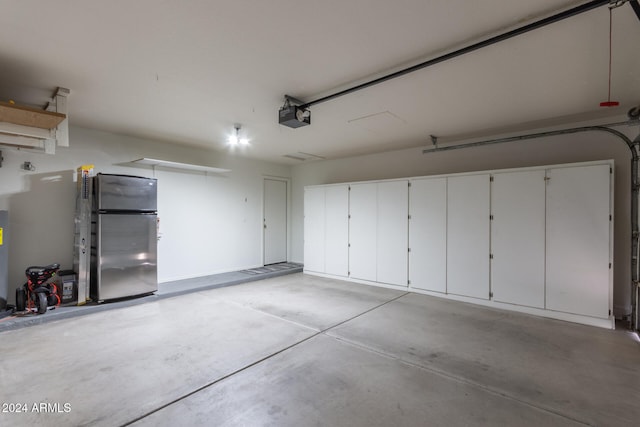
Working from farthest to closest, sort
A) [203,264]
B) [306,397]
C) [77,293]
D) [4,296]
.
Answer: [203,264] → [77,293] → [4,296] → [306,397]

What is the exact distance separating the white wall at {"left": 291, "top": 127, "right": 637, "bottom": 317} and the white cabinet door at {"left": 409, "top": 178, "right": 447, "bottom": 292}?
625 mm

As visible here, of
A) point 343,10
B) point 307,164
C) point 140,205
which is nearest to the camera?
point 343,10

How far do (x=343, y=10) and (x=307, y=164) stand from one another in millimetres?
5886

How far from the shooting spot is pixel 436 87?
10.3ft

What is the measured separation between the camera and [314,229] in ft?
22.7

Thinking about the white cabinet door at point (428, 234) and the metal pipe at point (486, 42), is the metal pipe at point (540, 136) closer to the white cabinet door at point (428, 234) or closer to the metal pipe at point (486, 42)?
the white cabinet door at point (428, 234)

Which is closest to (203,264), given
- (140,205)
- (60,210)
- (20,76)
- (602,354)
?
(140,205)

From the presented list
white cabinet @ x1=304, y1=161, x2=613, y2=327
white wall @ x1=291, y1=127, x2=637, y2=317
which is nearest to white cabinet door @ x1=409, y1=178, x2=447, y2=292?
white cabinet @ x1=304, y1=161, x2=613, y2=327

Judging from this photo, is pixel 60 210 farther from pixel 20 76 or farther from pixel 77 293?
pixel 20 76

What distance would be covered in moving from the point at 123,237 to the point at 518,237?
618cm

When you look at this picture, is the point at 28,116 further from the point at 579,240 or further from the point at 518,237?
the point at 579,240

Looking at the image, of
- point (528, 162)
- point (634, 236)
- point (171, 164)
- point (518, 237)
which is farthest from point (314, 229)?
point (634, 236)

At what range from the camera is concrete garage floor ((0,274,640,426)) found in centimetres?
204

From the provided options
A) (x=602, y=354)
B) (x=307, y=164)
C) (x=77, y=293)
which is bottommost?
(x=602, y=354)
